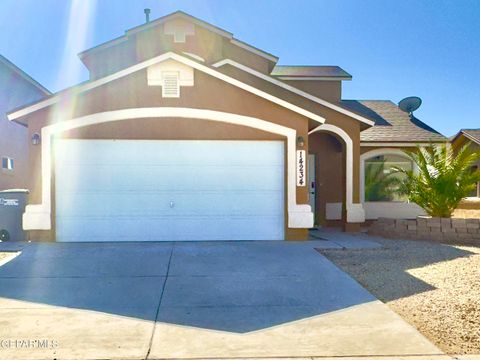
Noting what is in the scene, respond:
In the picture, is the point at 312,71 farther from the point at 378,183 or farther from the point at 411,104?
the point at 378,183

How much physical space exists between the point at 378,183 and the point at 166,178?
7.82m

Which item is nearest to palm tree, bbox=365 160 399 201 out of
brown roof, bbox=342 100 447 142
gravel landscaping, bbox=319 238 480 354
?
brown roof, bbox=342 100 447 142

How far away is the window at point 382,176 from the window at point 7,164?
45.2 feet

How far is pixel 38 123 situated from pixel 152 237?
12.9 ft

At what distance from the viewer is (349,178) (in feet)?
36.6

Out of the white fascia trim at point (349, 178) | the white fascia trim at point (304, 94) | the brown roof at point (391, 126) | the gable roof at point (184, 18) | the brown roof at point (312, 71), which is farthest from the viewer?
the brown roof at point (312, 71)

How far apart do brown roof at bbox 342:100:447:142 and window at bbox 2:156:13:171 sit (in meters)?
13.3

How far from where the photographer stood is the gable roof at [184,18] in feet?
41.7

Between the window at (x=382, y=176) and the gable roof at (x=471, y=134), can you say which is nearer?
the window at (x=382, y=176)

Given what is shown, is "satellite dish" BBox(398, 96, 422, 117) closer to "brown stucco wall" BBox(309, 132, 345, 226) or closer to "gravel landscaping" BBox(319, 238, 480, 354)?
"brown stucco wall" BBox(309, 132, 345, 226)

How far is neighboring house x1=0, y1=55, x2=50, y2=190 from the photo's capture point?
46.7 ft

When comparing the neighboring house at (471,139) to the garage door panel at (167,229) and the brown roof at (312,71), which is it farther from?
the garage door panel at (167,229)

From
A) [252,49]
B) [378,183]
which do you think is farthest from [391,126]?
[252,49]

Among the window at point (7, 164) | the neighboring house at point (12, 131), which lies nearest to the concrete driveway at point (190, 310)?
the window at point (7, 164)
